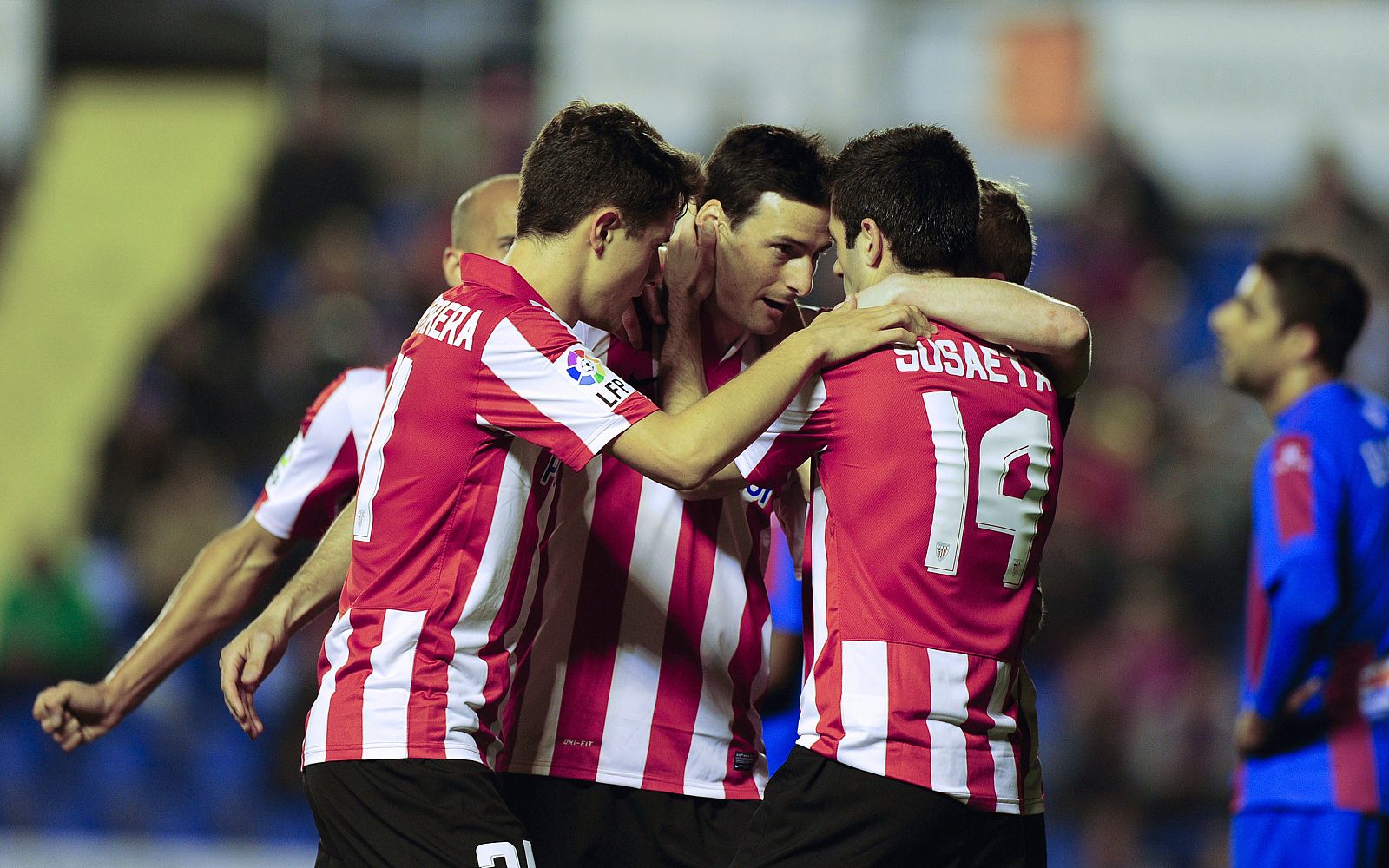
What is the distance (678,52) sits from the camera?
984cm

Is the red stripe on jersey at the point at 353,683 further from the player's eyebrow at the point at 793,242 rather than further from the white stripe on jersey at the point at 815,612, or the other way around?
the player's eyebrow at the point at 793,242

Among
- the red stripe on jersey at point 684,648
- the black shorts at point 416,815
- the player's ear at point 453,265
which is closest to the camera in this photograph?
the black shorts at point 416,815

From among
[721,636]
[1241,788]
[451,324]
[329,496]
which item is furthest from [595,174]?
[1241,788]

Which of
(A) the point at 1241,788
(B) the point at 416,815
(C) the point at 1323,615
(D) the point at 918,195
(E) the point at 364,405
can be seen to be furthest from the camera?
(A) the point at 1241,788

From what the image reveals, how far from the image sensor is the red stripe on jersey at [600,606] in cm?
304

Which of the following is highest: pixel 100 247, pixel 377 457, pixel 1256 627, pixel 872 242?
pixel 872 242

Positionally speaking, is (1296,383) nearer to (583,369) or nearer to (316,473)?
(583,369)

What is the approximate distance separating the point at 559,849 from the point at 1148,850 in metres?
6.53

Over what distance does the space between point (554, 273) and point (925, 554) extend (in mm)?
885

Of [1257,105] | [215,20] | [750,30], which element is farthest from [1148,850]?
[215,20]

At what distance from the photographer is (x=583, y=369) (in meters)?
2.54

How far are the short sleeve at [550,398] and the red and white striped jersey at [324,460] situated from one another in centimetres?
85

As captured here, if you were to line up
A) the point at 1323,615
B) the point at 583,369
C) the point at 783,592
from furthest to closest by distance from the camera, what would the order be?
the point at 783,592 < the point at 1323,615 < the point at 583,369

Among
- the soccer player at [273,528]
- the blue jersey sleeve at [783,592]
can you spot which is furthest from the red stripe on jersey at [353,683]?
the blue jersey sleeve at [783,592]
